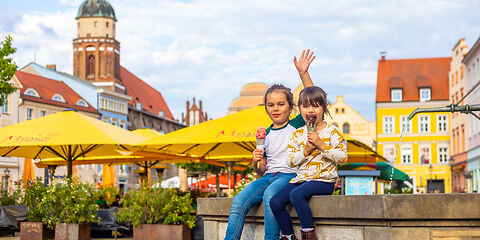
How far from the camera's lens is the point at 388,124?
67.0 m

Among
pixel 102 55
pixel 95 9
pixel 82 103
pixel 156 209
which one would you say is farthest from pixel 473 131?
pixel 95 9

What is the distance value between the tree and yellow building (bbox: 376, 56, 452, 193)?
44.2 metres

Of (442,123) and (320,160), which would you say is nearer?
(320,160)

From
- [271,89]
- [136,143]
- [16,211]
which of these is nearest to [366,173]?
[136,143]

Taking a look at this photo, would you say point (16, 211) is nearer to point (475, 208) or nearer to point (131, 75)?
point (475, 208)

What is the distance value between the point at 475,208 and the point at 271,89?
204 cm

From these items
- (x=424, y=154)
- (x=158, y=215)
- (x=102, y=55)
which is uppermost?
(x=102, y=55)

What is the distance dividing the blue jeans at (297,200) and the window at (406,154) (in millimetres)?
62205

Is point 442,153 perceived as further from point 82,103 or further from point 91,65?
point 91,65

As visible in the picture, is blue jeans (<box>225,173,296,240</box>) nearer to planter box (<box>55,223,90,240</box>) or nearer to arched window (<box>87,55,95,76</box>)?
planter box (<box>55,223,90,240</box>)

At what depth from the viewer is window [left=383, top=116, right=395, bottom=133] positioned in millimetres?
66875

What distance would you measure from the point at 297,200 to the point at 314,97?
0.77m

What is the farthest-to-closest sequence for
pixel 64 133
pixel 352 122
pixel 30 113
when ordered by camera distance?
pixel 352 122
pixel 30 113
pixel 64 133

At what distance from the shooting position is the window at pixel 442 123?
65.6 meters
